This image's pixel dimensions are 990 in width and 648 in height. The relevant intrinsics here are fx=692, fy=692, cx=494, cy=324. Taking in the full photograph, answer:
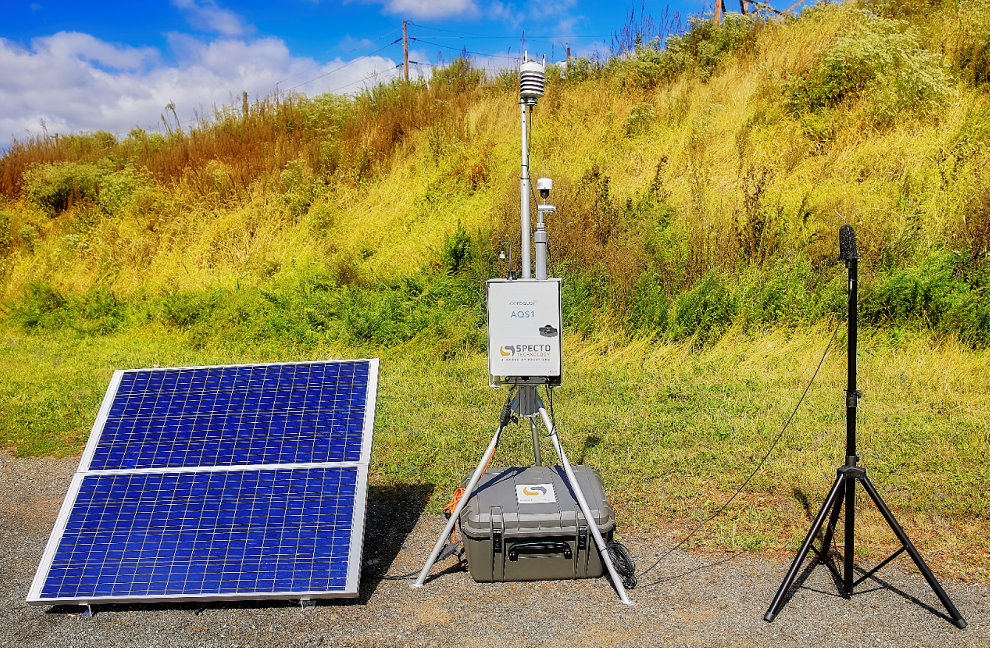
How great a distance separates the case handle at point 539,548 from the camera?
429cm

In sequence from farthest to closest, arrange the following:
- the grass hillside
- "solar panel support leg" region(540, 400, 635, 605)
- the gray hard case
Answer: the grass hillside → the gray hard case → "solar panel support leg" region(540, 400, 635, 605)

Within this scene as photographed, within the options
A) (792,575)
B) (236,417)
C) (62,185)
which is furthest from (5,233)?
(792,575)

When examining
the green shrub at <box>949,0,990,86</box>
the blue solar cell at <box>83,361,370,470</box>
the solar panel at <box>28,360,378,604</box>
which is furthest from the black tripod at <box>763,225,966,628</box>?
the green shrub at <box>949,0,990,86</box>

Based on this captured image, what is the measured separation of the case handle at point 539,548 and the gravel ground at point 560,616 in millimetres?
209

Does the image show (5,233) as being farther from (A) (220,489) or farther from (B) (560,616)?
(B) (560,616)

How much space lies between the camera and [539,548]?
430 centimetres

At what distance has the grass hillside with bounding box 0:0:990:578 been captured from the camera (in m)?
6.52

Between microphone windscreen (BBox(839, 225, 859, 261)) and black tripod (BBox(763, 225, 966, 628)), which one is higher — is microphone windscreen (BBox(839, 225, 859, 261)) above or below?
above

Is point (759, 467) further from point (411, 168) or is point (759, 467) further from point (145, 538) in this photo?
point (411, 168)

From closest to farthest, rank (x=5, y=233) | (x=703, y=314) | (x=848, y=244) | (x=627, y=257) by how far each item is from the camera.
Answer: (x=848, y=244), (x=703, y=314), (x=627, y=257), (x=5, y=233)

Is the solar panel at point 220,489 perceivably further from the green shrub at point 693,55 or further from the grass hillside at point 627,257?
the green shrub at point 693,55

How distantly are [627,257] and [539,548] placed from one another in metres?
6.93

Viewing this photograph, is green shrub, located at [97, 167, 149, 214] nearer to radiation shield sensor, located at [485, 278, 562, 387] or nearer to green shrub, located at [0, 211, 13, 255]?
green shrub, located at [0, 211, 13, 255]

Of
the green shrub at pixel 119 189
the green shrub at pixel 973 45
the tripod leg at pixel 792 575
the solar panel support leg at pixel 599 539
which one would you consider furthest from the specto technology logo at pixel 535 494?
the green shrub at pixel 119 189
